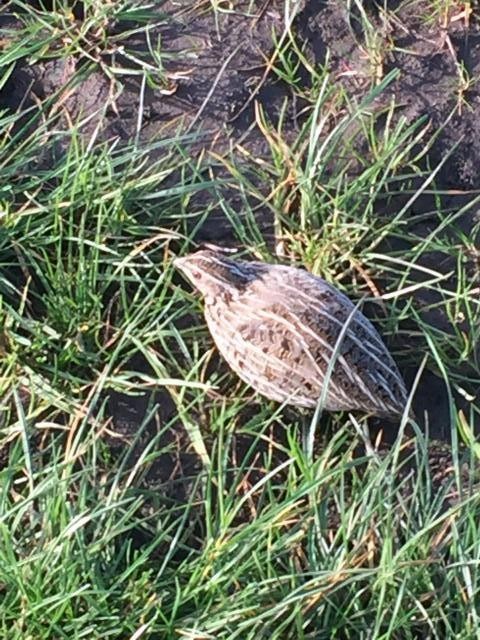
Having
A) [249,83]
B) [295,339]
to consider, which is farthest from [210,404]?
[249,83]

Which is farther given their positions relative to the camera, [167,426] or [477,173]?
[477,173]

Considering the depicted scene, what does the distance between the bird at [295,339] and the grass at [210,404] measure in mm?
144

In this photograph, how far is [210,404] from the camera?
15.5 feet

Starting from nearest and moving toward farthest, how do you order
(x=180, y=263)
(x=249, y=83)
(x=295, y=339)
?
(x=295, y=339), (x=180, y=263), (x=249, y=83)

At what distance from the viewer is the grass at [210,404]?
14.1 ft

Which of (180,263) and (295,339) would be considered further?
(180,263)

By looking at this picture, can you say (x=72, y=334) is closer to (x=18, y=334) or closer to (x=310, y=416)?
(x=18, y=334)

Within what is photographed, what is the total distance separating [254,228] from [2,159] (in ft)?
3.26

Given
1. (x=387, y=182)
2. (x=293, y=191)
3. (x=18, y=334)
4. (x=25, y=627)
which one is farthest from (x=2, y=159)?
(x=25, y=627)

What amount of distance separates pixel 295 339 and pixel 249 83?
1.28 metres

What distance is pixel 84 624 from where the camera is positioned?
13.9ft

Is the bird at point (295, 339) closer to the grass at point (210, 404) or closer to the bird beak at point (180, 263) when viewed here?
the bird beak at point (180, 263)

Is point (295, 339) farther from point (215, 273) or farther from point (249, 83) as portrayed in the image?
point (249, 83)

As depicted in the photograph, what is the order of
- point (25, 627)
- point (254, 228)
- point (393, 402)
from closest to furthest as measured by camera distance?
1. point (25, 627)
2. point (393, 402)
3. point (254, 228)
